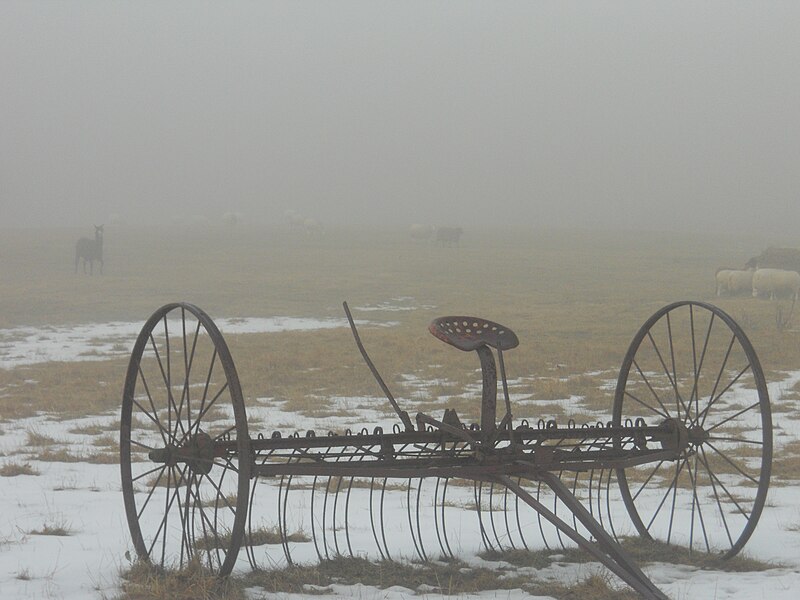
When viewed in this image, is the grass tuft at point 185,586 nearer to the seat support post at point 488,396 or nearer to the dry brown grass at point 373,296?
the seat support post at point 488,396

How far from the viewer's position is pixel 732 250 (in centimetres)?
4106

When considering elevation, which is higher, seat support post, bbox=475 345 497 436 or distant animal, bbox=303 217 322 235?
distant animal, bbox=303 217 322 235

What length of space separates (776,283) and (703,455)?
65.2ft

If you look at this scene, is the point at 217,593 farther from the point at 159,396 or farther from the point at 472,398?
the point at 159,396

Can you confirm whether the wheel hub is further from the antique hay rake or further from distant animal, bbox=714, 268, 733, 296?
distant animal, bbox=714, 268, 733, 296

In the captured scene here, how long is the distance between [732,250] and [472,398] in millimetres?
31747

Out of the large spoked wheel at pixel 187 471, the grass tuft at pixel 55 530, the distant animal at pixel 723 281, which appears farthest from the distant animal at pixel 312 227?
the grass tuft at pixel 55 530

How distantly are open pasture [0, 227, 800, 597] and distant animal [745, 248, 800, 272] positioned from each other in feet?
5.59

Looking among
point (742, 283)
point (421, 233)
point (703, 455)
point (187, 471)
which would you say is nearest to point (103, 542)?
point (187, 471)

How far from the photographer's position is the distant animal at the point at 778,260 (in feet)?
92.5

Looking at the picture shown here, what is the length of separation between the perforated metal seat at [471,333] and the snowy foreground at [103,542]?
1253 millimetres

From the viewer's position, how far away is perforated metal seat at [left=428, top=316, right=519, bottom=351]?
4.98 m

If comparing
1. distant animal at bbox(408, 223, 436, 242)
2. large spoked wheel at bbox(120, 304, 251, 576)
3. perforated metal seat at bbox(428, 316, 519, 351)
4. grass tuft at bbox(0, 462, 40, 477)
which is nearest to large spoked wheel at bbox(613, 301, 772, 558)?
perforated metal seat at bbox(428, 316, 519, 351)

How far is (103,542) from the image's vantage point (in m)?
5.77
